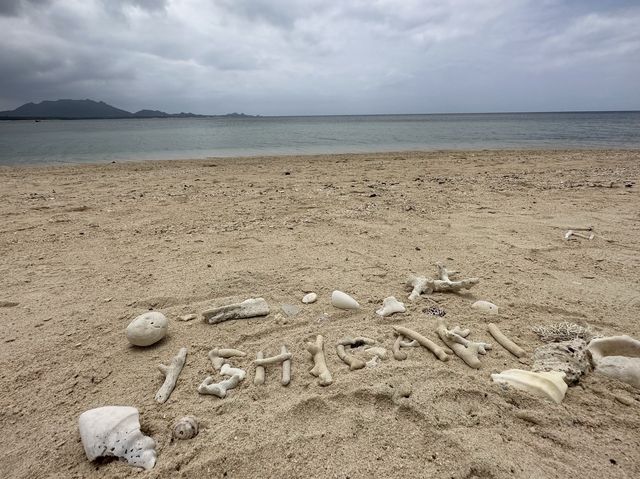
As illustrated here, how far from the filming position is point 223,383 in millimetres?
2230

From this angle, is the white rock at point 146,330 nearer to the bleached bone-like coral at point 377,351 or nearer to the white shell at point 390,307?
the bleached bone-like coral at point 377,351

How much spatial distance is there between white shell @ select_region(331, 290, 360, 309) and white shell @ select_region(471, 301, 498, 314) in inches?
41.2

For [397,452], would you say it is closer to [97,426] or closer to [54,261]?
[97,426]

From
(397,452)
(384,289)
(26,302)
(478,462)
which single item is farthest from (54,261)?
(478,462)

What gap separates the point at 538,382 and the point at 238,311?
88.6 inches

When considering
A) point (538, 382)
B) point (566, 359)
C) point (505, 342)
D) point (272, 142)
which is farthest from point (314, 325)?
point (272, 142)

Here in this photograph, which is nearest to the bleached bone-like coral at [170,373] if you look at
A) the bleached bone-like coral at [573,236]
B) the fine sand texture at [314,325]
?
the fine sand texture at [314,325]

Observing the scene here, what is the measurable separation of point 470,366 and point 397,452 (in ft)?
2.91

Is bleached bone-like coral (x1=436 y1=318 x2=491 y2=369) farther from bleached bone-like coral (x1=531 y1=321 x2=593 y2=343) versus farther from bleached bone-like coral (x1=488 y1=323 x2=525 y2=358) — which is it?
bleached bone-like coral (x1=531 y1=321 x2=593 y2=343)

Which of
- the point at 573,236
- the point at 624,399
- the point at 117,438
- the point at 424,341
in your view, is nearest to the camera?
the point at 117,438

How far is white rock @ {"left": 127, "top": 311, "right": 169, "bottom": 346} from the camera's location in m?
2.61

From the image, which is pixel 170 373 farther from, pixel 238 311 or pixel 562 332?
pixel 562 332

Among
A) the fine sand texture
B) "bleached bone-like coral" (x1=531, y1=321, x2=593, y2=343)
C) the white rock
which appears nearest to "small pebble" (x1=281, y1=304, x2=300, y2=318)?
the fine sand texture

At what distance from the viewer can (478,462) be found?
171cm
